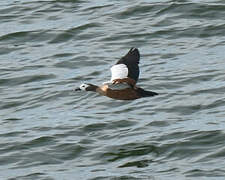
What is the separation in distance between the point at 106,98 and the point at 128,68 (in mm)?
3160

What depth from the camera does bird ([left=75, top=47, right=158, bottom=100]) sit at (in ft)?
51.8

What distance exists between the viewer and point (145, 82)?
1955 centimetres

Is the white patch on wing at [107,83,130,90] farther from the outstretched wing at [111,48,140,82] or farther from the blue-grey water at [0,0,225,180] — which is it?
the blue-grey water at [0,0,225,180]

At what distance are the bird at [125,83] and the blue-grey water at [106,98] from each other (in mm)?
976

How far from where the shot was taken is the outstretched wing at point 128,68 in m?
16.0

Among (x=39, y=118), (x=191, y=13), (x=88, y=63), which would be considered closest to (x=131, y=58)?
(x=39, y=118)

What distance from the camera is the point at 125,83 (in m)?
15.8

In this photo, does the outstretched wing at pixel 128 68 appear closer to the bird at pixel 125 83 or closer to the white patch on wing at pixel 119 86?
the bird at pixel 125 83

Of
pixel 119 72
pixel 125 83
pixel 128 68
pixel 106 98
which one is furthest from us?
pixel 106 98

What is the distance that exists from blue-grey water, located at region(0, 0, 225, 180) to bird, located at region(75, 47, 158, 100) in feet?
3.20

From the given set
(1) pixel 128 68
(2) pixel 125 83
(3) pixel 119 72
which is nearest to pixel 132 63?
(1) pixel 128 68

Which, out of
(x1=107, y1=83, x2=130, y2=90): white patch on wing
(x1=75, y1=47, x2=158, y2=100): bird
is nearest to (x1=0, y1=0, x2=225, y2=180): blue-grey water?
(x1=75, y1=47, x2=158, y2=100): bird

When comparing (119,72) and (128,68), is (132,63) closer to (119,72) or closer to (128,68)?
(128,68)

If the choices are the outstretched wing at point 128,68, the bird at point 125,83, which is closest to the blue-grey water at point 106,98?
the bird at point 125,83
